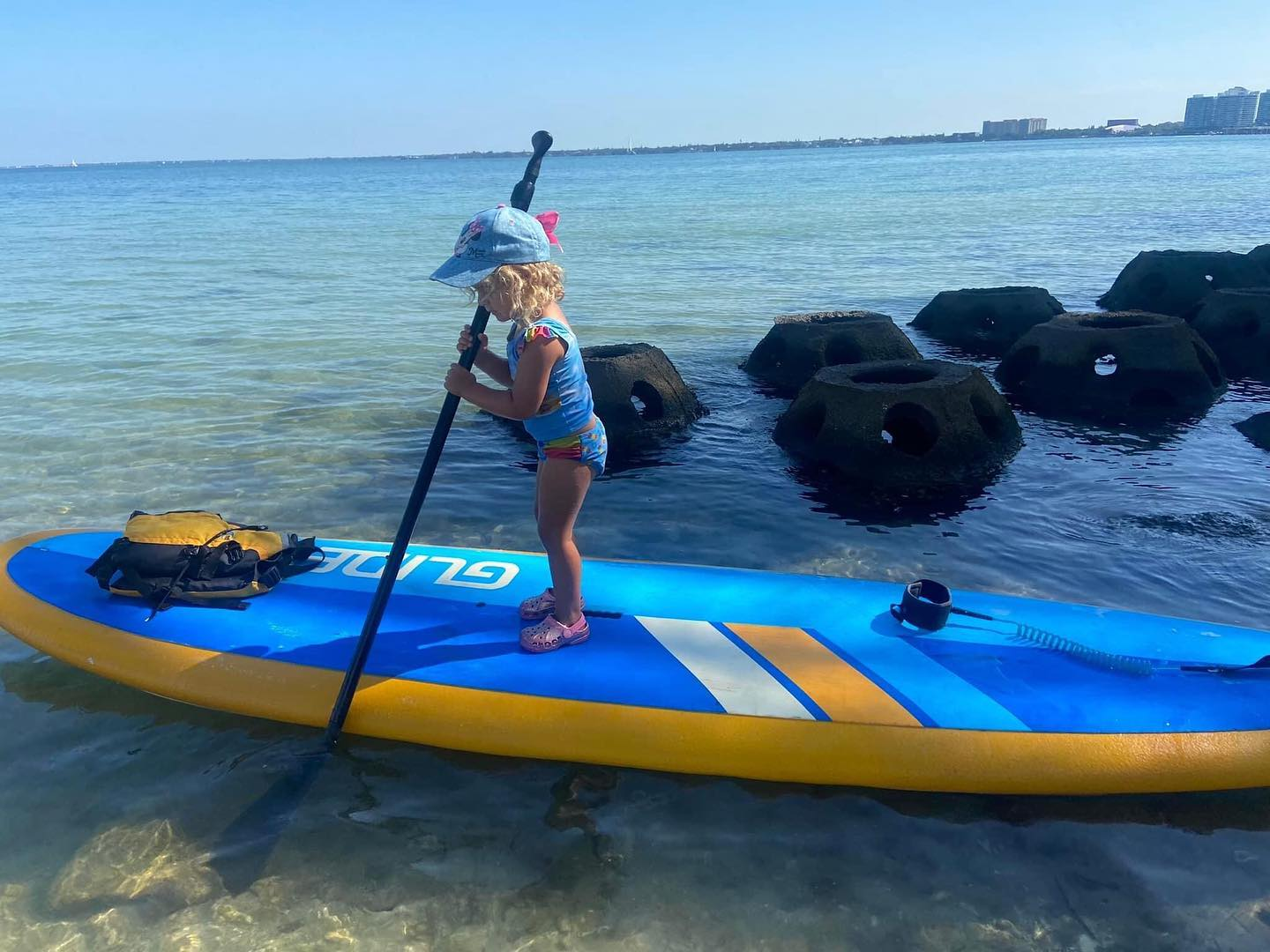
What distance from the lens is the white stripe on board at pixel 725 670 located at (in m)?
4.27

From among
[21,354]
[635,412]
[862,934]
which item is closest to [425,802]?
[862,934]

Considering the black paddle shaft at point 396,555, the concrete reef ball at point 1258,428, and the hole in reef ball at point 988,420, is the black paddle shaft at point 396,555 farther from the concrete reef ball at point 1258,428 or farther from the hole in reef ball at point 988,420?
the concrete reef ball at point 1258,428

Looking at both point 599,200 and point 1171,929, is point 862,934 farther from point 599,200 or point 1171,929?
point 599,200

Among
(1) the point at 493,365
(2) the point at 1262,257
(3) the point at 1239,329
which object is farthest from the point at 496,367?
(2) the point at 1262,257

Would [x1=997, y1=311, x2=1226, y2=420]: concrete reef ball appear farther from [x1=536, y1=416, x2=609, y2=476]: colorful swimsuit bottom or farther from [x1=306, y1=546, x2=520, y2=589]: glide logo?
[x1=536, y1=416, x2=609, y2=476]: colorful swimsuit bottom

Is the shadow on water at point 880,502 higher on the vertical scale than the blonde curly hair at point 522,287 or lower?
lower

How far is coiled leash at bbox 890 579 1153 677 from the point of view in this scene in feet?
14.6

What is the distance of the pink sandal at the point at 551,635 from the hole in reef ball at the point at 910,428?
518cm

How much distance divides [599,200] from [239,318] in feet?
164

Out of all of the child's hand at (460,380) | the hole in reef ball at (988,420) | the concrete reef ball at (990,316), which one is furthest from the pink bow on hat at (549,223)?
the concrete reef ball at (990,316)

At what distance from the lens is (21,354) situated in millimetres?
15070

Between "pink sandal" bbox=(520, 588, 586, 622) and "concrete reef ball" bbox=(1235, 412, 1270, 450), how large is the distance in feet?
29.1

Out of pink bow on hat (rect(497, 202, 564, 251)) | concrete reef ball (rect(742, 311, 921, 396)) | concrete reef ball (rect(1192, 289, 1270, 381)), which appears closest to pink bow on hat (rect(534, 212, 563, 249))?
pink bow on hat (rect(497, 202, 564, 251))

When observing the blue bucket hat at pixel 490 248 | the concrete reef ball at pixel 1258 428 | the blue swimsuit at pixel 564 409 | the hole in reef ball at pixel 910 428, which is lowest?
the concrete reef ball at pixel 1258 428
